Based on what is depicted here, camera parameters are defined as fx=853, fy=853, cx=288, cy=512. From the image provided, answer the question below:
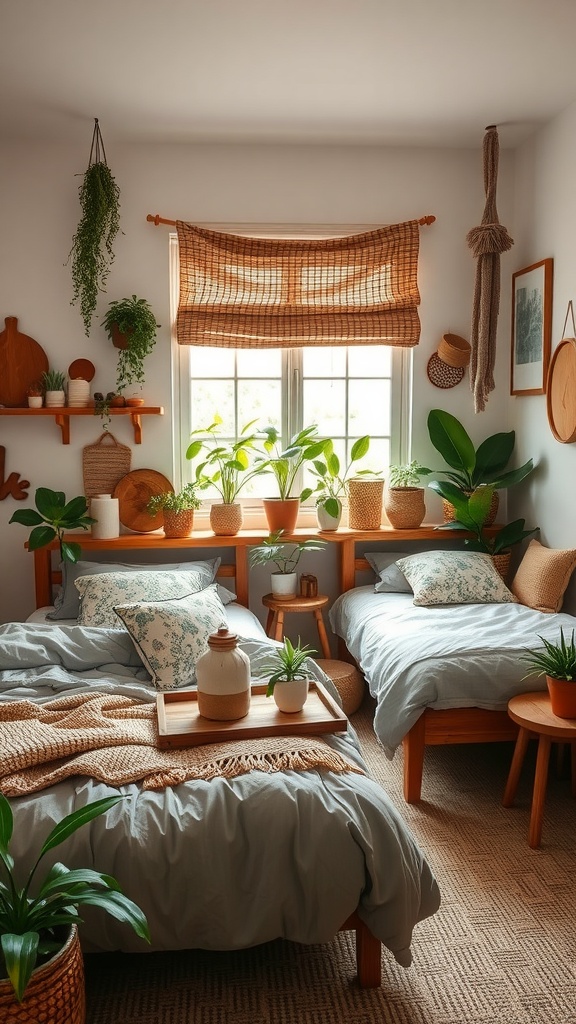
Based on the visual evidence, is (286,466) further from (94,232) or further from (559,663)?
(559,663)

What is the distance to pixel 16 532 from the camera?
14.2 feet

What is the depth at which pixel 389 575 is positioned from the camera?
4.24 metres

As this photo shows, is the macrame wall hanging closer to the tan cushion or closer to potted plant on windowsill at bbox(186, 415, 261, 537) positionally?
the tan cushion

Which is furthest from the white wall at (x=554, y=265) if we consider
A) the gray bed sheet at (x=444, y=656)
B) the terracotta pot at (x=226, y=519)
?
the terracotta pot at (x=226, y=519)

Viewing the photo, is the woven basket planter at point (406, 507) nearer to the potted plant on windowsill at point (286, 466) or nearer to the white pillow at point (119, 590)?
the potted plant on windowsill at point (286, 466)

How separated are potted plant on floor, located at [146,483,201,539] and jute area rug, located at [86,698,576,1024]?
2016 millimetres

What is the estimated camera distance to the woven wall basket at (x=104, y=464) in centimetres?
436

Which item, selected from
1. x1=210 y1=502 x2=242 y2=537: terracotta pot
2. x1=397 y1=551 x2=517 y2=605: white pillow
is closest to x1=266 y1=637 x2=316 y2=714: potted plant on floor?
x1=397 y1=551 x2=517 y2=605: white pillow

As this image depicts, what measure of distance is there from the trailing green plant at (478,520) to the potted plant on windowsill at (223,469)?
966 millimetres

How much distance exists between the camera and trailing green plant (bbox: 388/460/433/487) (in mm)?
4422

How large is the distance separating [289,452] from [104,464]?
0.97 m

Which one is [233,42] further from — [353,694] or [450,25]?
[353,694]

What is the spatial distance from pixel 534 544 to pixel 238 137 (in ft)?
8.05

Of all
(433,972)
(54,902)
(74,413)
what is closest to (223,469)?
(74,413)
